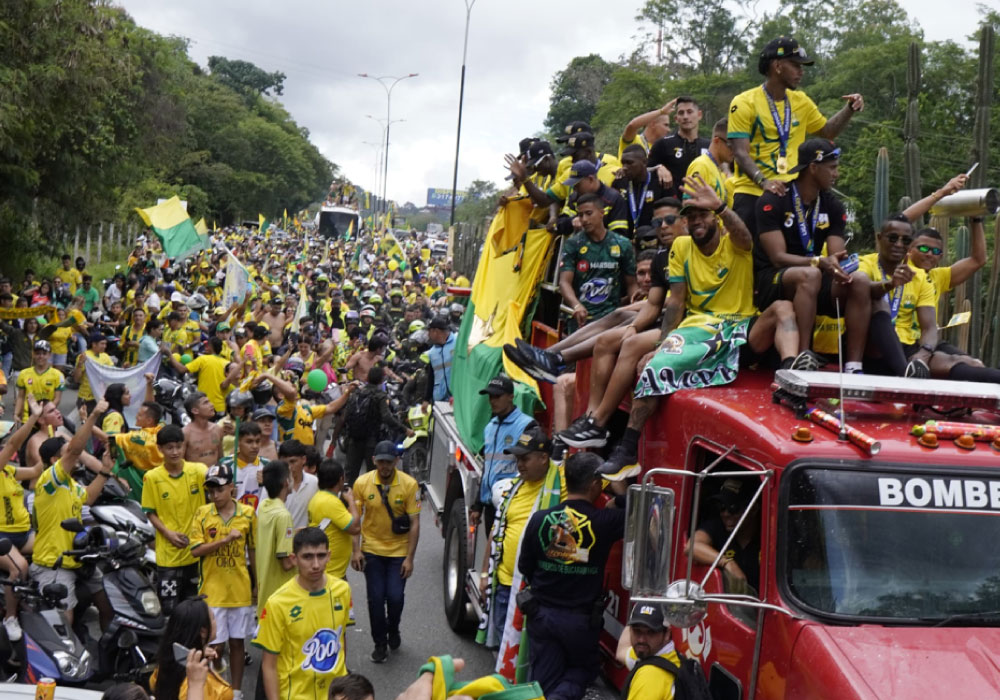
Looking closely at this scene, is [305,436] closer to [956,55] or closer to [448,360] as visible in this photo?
[448,360]

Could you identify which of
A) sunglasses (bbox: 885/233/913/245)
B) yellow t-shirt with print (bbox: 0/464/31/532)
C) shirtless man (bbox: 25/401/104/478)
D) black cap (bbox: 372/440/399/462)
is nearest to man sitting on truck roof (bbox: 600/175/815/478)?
sunglasses (bbox: 885/233/913/245)

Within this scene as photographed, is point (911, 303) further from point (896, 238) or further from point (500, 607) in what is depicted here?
point (500, 607)

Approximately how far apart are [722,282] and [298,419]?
6354 mm

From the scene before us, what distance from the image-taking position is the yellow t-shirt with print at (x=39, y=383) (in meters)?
13.1

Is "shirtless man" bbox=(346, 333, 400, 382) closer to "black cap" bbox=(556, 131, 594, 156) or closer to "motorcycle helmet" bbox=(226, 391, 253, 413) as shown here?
"motorcycle helmet" bbox=(226, 391, 253, 413)

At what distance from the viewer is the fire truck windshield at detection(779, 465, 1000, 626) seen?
14.2ft

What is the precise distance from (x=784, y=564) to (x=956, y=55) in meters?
34.3

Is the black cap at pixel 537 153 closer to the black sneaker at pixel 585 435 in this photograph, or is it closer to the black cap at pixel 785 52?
the black cap at pixel 785 52

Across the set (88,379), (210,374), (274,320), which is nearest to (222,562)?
(210,374)

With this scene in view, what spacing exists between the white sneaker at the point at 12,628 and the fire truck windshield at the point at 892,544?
192 inches

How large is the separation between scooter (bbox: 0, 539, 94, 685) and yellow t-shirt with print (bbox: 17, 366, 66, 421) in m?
6.14

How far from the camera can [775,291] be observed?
627cm

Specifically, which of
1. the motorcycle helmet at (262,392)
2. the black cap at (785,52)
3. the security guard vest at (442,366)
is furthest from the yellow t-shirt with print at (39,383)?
the black cap at (785,52)

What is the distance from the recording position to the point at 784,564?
4402mm
